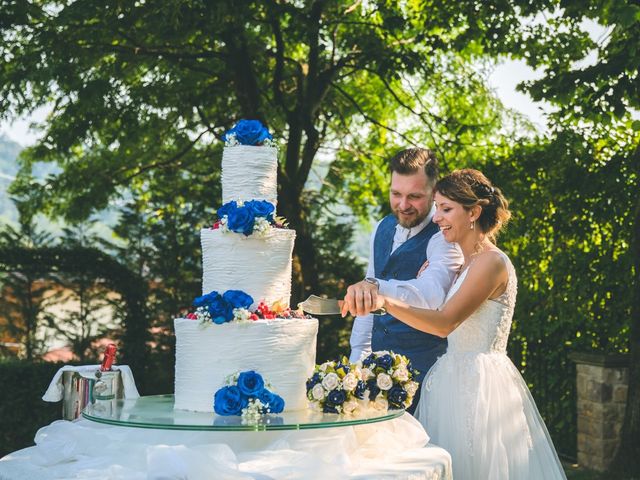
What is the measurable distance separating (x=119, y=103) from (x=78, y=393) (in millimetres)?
7720

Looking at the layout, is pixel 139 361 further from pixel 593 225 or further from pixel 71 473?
pixel 71 473

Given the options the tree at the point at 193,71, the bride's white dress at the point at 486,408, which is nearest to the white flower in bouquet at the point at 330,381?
the bride's white dress at the point at 486,408

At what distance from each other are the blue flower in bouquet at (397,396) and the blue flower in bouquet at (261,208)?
943mm

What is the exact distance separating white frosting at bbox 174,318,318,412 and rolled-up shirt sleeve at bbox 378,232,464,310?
468mm

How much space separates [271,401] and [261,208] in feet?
2.80

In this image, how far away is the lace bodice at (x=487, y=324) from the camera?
4109 millimetres

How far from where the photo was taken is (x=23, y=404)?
9.02 metres

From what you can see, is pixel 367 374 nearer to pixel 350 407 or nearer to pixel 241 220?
pixel 350 407

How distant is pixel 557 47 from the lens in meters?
10.8

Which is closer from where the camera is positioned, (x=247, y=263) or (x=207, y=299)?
(x=207, y=299)

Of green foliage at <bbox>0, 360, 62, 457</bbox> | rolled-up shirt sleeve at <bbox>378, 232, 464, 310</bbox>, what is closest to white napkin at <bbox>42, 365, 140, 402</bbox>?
rolled-up shirt sleeve at <bbox>378, 232, 464, 310</bbox>

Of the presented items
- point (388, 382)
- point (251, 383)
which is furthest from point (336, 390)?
point (251, 383)

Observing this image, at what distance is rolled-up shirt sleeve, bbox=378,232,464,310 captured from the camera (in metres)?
3.98

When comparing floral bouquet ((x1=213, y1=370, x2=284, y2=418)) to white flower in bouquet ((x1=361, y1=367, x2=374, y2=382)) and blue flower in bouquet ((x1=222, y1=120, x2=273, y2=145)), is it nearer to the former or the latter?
white flower in bouquet ((x1=361, y1=367, x2=374, y2=382))
